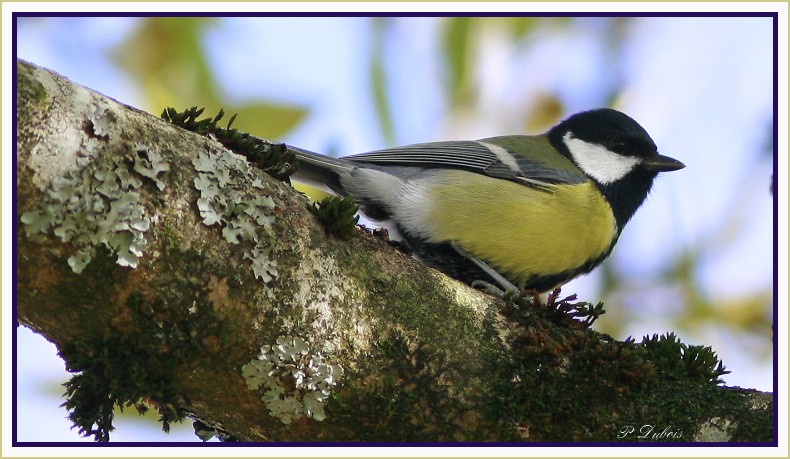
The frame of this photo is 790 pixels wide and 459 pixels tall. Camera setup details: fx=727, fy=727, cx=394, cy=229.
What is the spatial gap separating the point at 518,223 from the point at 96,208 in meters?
1.93

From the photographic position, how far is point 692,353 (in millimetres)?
2213

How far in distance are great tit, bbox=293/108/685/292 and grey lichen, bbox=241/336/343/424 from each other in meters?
1.32

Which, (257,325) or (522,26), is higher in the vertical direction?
(522,26)

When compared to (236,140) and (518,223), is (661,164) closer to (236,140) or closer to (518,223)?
(518,223)

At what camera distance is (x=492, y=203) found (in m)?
3.26

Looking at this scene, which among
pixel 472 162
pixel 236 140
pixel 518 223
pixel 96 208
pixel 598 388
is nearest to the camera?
pixel 96 208

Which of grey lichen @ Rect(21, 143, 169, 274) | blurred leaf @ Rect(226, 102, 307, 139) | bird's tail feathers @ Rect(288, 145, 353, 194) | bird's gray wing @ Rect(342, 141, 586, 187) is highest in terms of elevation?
blurred leaf @ Rect(226, 102, 307, 139)

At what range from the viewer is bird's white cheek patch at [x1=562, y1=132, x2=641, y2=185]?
372 centimetres

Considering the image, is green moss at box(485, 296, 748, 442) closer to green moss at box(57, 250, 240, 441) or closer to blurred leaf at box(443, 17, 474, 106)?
green moss at box(57, 250, 240, 441)

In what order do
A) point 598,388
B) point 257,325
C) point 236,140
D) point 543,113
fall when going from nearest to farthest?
point 257,325 < point 598,388 < point 236,140 < point 543,113

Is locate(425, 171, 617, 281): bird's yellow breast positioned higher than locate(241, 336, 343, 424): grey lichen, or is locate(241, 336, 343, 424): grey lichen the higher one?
locate(425, 171, 617, 281): bird's yellow breast

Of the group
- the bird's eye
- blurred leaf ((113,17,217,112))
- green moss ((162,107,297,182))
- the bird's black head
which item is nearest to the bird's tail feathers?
green moss ((162,107,297,182))

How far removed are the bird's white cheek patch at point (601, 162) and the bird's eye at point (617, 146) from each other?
2 centimetres

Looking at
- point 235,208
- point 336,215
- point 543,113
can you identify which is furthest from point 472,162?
point 235,208
